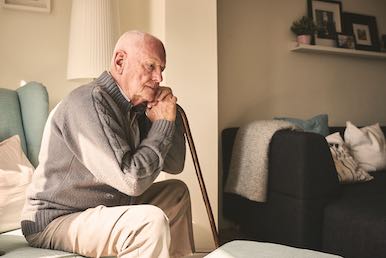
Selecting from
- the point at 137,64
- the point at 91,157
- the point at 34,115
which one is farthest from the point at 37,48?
the point at 91,157

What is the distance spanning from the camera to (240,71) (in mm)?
2869

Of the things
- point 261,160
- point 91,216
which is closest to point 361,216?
point 261,160

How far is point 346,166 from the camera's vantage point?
236 centimetres

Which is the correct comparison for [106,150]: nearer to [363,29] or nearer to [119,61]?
[119,61]

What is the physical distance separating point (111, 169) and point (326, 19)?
2.68 meters

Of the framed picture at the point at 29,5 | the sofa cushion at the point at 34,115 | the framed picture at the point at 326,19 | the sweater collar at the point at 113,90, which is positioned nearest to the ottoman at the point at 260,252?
the sweater collar at the point at 113,90

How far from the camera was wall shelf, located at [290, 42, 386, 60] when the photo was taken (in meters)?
2.98

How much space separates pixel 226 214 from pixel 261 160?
2.20ft

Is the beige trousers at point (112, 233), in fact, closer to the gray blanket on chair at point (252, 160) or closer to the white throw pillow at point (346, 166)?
the gray blanket on chair at point (252, 160)

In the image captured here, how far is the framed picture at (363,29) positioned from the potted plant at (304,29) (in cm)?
50

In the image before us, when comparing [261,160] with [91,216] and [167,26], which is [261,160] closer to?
[167,26]

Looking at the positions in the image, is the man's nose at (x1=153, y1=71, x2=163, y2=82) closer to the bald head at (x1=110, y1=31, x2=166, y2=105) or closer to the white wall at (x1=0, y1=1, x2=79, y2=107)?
the bald head at (x1=110, y1=31, x2=166, y2=105)

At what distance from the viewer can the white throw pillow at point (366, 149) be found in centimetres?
267

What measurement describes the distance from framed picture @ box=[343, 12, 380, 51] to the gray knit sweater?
2.63 m
